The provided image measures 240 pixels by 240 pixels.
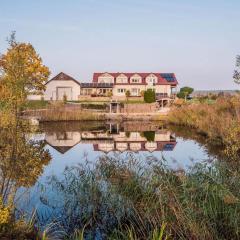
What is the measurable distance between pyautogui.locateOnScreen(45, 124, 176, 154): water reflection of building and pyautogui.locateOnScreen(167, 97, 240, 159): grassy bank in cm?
248

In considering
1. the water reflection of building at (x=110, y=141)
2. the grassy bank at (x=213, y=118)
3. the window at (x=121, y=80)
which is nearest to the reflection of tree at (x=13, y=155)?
the grassy bank at (x=213, y=118)

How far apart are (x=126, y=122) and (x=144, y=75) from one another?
27.7 m

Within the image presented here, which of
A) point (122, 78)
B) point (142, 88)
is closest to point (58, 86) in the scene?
point (122, 78)

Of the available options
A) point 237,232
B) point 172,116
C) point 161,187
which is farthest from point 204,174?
point 172,116

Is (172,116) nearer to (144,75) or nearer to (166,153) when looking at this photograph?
(166,153)

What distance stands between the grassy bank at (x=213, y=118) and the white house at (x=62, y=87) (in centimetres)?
2504

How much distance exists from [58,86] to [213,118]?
39.0 m

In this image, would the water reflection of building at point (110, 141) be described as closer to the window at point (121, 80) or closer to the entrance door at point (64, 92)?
the entrance door at point (64, 92)

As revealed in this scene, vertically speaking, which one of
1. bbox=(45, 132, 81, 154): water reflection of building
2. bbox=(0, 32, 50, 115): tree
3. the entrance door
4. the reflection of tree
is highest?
the entrance door

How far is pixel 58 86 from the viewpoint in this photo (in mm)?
62344

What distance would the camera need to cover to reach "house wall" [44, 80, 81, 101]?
62.2 meters

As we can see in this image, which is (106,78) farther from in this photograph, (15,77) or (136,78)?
(15,77)

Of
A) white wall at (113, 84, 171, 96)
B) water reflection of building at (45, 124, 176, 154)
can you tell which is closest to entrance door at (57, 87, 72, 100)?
white wall at (113, 84, 171, 96)

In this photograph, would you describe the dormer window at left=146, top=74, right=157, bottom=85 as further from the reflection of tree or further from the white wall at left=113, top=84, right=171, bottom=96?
the reflection of tree
